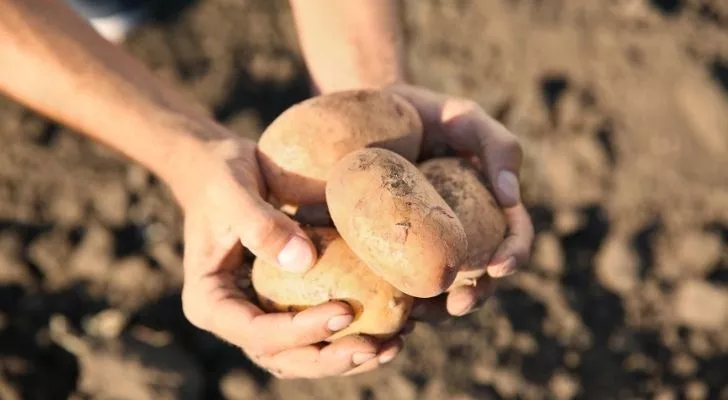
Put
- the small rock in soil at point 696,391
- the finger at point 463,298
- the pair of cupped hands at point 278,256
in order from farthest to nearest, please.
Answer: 1. the small rock in soil at point 696,391
2. the finger at point 463,298
3. the pair of cupped hands at point 278,256

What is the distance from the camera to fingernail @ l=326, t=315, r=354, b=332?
1.41m

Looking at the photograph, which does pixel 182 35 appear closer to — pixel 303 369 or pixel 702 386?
pixel 303 369

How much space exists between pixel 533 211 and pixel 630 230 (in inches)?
15.7

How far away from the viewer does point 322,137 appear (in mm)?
1580

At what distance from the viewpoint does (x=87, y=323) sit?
7.95 ft

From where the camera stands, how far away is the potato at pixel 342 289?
1488 mm

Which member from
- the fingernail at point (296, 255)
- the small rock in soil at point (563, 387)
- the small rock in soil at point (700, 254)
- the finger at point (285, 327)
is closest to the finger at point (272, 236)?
the fingernail at point (296, 255)

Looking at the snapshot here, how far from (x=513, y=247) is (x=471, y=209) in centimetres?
14

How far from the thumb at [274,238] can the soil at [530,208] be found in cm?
101

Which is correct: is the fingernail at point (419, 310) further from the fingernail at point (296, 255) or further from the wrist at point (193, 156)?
the wrist at point (193, 156)

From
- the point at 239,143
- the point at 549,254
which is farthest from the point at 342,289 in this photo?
the point at 549,254

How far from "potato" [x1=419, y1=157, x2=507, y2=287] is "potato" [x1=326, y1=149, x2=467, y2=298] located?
0.13 m

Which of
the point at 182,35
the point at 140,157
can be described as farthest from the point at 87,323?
the point at 182,35

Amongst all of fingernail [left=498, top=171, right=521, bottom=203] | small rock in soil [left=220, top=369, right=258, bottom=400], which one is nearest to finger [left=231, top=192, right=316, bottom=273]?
fingernail [left=498, top=171, right=521, bottom=203]
